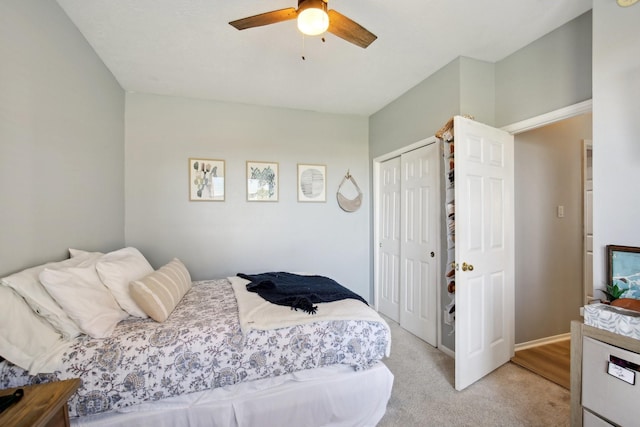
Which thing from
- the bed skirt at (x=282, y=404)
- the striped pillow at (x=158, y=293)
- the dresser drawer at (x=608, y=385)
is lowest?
the bed skirt at (x=282, y=404)

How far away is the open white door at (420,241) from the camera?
2.70m

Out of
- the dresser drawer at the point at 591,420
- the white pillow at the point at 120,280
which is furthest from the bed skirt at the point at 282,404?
the dresser drawer at the point at 591,420

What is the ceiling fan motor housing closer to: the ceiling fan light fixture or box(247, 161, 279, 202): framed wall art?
the ceiling fan light fixture

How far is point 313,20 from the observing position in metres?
1.45

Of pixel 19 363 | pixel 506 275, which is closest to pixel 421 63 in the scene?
pixel 506 275

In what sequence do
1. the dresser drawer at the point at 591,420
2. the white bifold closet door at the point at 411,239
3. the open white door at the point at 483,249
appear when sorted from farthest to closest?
the white bifold closet door at the point at 411,239, the open white door at the point at 483,249, the dresser drawer at the point at 591,420

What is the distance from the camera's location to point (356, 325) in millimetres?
1716

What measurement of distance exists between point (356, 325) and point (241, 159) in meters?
2.47

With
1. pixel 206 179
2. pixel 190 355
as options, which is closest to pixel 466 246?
pixel 190 355

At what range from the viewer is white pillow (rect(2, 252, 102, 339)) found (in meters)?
1.26

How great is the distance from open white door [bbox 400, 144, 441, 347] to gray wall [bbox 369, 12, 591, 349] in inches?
7.7

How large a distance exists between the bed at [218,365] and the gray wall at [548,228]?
1.83 meters

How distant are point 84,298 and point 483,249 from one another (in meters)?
2.64

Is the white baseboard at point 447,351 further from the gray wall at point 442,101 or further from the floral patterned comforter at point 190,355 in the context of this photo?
the gray wall at point 442,101
